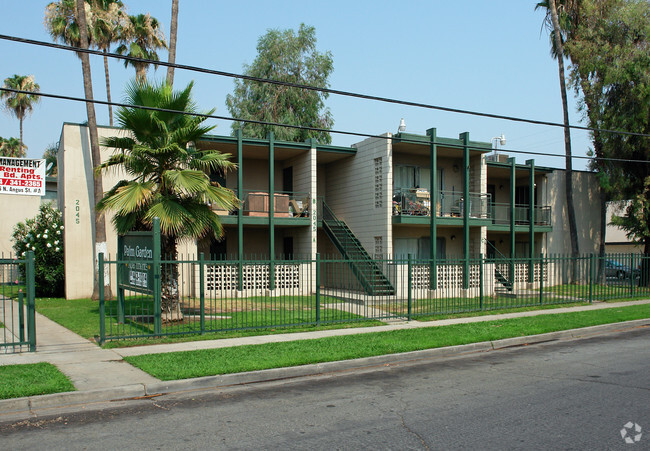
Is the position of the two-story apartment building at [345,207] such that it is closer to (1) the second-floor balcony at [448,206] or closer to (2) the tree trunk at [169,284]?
(1) the second-floor balcony at [448,206]

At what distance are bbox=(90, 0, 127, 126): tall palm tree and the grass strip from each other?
72.1ft

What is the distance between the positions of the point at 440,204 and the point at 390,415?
1834cm

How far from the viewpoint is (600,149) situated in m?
27.9

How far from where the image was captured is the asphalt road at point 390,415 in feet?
18.5

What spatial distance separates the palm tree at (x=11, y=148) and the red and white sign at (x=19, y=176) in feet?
147

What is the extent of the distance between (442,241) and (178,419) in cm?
2084

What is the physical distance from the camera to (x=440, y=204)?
2412 centimetres

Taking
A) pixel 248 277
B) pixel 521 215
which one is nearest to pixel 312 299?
pixel 248 277

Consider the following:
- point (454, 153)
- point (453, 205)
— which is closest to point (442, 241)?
point (453, 205)

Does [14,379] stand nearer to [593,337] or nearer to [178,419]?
[178,419]

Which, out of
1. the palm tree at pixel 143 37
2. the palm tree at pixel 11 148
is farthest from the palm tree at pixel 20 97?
the palm tree at pixel 143 37

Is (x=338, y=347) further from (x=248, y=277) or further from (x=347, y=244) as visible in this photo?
(x=347, y=244)

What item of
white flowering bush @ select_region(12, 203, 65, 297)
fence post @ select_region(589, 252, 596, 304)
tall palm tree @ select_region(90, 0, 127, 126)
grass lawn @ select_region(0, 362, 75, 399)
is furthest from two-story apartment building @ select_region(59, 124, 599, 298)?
grass lawn @ select_region(0, 362, 75, 399)

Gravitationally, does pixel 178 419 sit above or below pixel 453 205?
below
